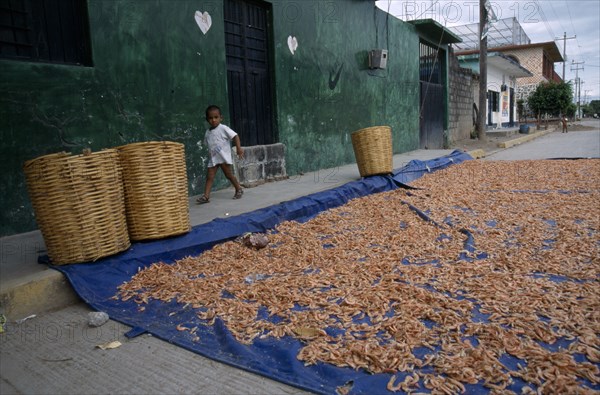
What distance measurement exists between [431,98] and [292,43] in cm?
727

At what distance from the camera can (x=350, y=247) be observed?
3525 millimetres

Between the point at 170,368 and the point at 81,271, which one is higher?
the point at 81,271

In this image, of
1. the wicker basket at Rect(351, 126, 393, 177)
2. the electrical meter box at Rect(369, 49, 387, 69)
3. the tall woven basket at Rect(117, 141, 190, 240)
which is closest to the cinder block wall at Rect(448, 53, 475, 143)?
the electrical meter box at Rect(369, 49, 387, 69)

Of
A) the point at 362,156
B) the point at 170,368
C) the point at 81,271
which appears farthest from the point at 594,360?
the point at 362,156

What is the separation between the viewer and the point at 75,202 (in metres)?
2.77

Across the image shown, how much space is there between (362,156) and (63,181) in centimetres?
451

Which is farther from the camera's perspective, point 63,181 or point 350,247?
point 350,247

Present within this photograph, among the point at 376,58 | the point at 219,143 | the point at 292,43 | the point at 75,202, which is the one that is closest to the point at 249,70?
the point at 292,43

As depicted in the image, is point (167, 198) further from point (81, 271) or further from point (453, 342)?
point (453, 342)

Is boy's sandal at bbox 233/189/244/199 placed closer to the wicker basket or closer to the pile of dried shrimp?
the pile of dried shrimp

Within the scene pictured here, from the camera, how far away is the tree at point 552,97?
2433cm

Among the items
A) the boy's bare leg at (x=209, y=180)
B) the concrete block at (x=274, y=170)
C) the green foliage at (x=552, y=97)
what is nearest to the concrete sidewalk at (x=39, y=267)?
the boy's bare leg at (x=209, y=180)

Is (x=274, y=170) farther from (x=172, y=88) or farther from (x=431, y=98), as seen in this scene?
(x=431, y=98)

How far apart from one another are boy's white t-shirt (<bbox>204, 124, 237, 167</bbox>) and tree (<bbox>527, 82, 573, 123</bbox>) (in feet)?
81.9
